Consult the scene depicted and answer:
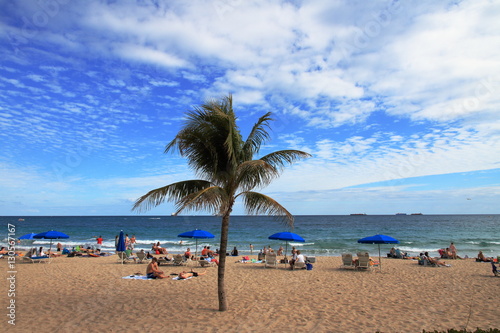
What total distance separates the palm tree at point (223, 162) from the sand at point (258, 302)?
1344 mm

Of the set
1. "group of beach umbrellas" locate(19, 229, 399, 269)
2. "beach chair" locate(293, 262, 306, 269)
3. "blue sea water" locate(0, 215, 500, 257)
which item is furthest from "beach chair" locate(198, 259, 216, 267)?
"blue sea water" locate(0, 215, 500, 257)

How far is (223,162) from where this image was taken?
7.81 m

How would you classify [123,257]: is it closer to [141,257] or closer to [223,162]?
[141,257]

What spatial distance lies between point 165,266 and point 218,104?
11151 millimetres

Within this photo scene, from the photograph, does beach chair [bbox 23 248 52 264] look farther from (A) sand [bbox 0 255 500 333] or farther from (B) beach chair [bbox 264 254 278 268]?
(B) beach chair [bbox 264 254 278 268]

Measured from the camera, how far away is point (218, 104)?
7.71 meters

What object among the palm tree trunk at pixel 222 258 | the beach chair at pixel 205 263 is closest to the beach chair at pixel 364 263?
the beach chair at pixel 205 263

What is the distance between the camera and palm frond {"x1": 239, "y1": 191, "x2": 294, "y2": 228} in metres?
7.26

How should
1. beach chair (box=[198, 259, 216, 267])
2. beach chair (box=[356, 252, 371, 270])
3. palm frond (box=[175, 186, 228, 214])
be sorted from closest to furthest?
palm frond (box=[175, 186, 228, 214])
beach chair (box=[356, 252, 371, 270])
beach chair (box=[198, 259, 216, 267])

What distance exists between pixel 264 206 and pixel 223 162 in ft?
4.71

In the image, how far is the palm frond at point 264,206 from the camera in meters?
7.26

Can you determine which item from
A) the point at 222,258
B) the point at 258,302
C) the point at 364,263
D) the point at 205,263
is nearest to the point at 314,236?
the point at 364,263

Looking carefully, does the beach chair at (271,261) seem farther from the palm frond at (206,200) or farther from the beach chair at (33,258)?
the beach chair at (33,258)

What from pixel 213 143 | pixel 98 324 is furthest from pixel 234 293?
pixel 213 143
